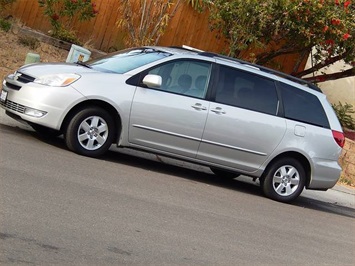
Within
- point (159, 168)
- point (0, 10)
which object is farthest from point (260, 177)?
point (0, 10)

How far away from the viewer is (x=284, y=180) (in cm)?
1169

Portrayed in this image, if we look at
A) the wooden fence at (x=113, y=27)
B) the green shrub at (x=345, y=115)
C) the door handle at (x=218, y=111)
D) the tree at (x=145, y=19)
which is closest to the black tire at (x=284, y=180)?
the door handle at (x=218, y=111)

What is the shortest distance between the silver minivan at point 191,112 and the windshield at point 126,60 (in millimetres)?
16

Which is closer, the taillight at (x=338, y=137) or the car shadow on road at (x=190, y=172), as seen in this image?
the car shadow on road at (x=190, y=172)

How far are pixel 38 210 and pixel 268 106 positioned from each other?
16.4 ft

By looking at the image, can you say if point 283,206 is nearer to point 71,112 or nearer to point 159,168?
point 159,168

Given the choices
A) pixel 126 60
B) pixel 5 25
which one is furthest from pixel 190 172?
pixel 5 25

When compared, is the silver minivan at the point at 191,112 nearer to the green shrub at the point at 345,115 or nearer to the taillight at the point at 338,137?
the taillight at the point at 338,137

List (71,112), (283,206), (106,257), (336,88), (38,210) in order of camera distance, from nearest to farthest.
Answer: (106,257) < (38,210) < (71,112) < (283,206) < (336,88)

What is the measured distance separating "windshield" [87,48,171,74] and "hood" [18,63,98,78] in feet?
0.92

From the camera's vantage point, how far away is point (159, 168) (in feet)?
38.6

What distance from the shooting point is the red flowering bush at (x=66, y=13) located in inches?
644

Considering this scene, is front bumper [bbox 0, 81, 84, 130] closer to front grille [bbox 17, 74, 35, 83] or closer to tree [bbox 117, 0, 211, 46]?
front grille [bbox 17, 74, 35, 83]

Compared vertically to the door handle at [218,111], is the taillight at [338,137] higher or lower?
higher
